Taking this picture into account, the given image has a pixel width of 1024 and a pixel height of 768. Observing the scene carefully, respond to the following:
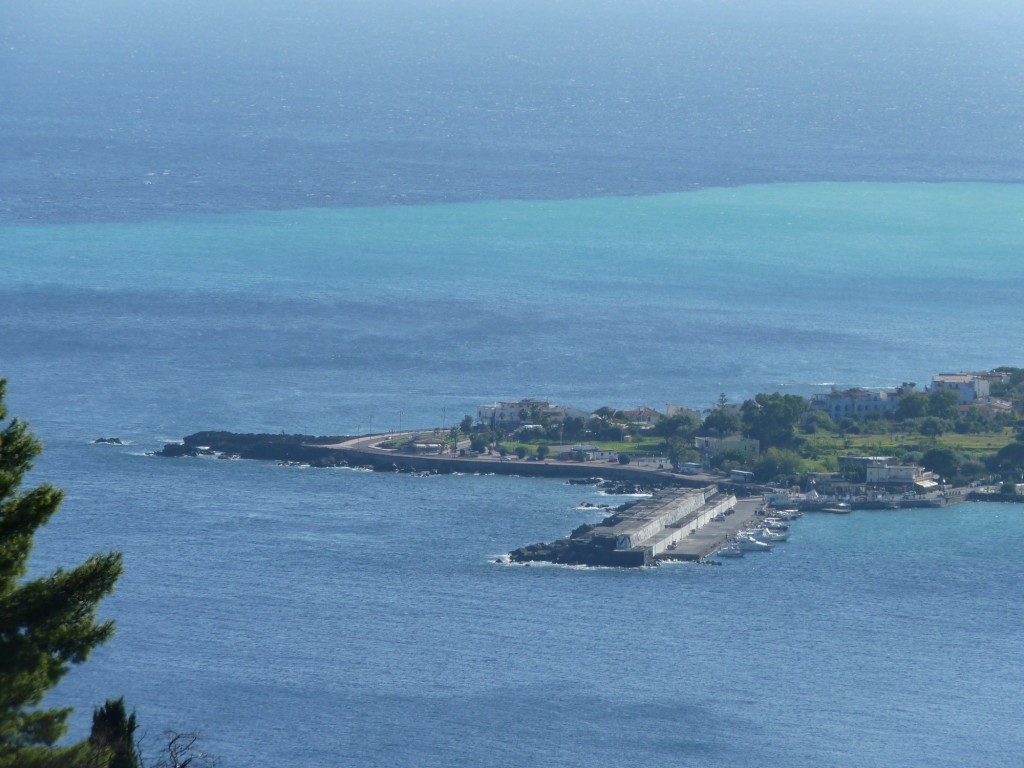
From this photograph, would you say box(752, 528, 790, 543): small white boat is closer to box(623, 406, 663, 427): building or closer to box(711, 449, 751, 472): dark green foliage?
box(711, 449, 751, 472): dark green foliage

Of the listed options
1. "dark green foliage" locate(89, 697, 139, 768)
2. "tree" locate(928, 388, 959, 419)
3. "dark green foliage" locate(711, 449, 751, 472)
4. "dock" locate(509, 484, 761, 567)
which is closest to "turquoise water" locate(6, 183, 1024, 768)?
"dock" locate(509, 484, 761, 567)

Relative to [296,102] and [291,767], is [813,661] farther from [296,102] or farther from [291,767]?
[296,102]

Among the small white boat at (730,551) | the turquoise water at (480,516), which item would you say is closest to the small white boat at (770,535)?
the turquoise water at (480,516)

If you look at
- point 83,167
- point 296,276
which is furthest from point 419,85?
point 296,276

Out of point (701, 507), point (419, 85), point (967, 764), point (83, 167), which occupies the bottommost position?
point (967, 764)

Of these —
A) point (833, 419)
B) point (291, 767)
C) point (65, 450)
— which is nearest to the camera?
point (291, 767)

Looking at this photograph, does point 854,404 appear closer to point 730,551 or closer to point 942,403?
point 942,403

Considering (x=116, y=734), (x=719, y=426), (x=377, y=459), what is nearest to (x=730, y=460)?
(x=719, y=426)
